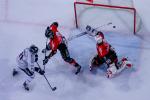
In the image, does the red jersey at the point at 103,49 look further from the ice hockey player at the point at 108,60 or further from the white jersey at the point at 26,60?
the white jersey at the point at 26,60

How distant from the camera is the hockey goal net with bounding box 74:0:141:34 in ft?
24.2

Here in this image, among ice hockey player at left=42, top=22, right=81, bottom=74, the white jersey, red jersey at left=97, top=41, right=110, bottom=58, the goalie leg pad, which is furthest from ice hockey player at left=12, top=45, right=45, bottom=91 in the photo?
the goalie leg pad

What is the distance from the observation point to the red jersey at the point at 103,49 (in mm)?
6396

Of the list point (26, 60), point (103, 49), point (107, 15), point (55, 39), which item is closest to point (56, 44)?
point (55, 39)

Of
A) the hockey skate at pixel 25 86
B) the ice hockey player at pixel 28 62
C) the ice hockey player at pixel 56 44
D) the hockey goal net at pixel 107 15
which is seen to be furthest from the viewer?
the hockey goal net at pixel 107 15

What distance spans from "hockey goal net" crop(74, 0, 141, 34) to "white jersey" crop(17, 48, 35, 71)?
1510mm

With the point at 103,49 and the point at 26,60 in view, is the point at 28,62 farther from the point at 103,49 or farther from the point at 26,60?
the point at 103,49

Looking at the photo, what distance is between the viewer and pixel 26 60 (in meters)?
6.22

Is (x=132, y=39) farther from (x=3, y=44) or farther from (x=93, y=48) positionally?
(x=3, y=44)

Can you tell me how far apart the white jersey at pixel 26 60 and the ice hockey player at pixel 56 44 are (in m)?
0.40

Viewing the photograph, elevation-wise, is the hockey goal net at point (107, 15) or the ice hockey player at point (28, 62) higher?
the hockey goal net at point (107, 15)

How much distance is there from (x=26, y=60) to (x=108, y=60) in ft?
3.97

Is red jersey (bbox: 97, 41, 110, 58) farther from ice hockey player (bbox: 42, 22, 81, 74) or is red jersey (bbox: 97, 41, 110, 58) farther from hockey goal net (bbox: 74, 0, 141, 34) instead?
hockey goal net (bbox: 74, 0, 141, 34)

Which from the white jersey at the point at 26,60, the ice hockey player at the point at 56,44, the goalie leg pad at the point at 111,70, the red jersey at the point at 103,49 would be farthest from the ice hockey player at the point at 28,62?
the goalie leg pad at the point at 111,70
